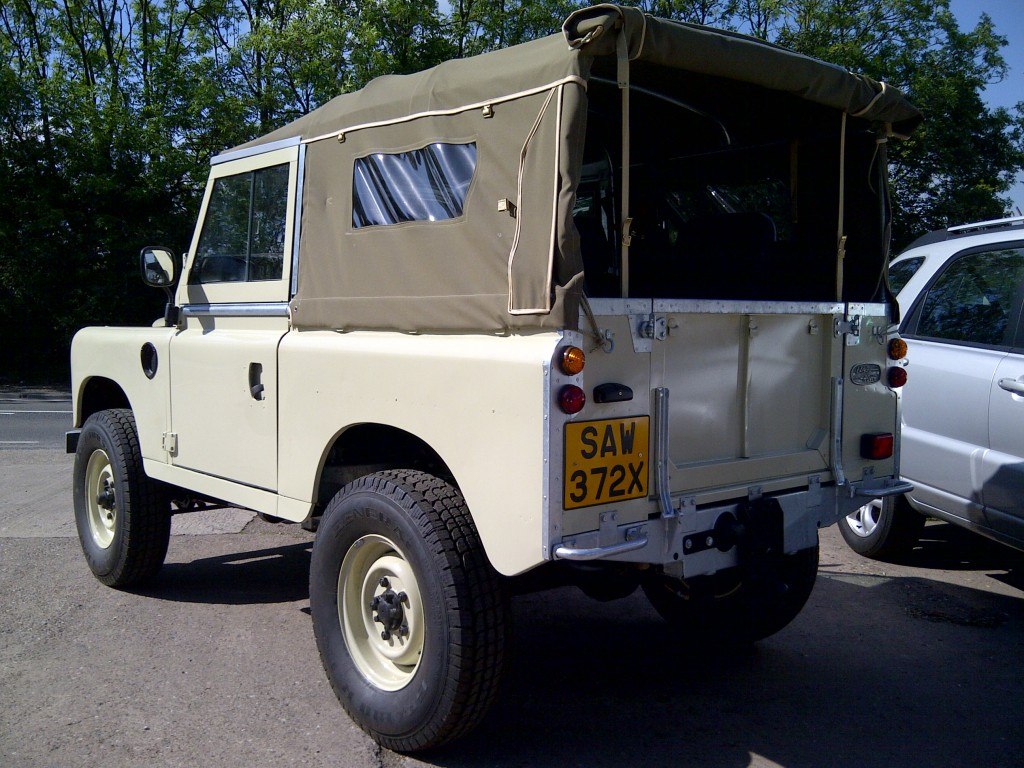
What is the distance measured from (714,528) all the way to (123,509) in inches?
132

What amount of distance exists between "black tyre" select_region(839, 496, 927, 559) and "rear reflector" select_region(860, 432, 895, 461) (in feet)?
6.22

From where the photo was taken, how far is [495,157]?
3.31 metres

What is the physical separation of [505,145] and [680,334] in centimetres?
93

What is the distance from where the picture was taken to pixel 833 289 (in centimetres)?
424

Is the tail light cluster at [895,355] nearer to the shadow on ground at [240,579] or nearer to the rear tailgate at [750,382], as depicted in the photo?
the rear tailgate at [750,382]

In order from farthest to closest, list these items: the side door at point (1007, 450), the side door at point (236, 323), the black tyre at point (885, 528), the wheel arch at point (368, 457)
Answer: the black tyre at point (885, 528) → the side door at point (1007, 450) → the side door at point (236, 323) → the wheel arch at point (368, 457)

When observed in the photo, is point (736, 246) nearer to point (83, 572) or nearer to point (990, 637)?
point (990, 637)

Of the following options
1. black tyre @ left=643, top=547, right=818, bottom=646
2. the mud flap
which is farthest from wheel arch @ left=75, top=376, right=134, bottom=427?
the mud flap

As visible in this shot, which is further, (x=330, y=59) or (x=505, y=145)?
(x=330, y=59)

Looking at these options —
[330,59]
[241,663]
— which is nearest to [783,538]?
[241,663]

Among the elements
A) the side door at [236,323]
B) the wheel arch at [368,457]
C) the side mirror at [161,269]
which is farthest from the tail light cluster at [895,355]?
the side mirror at [161,269]

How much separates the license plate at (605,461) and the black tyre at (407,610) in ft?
1.54

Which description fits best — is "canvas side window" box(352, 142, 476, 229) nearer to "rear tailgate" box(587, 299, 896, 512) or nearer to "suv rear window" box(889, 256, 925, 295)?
"rear tailgate" box(587, 299, 896, 512)

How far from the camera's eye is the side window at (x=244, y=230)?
14.4 feet
